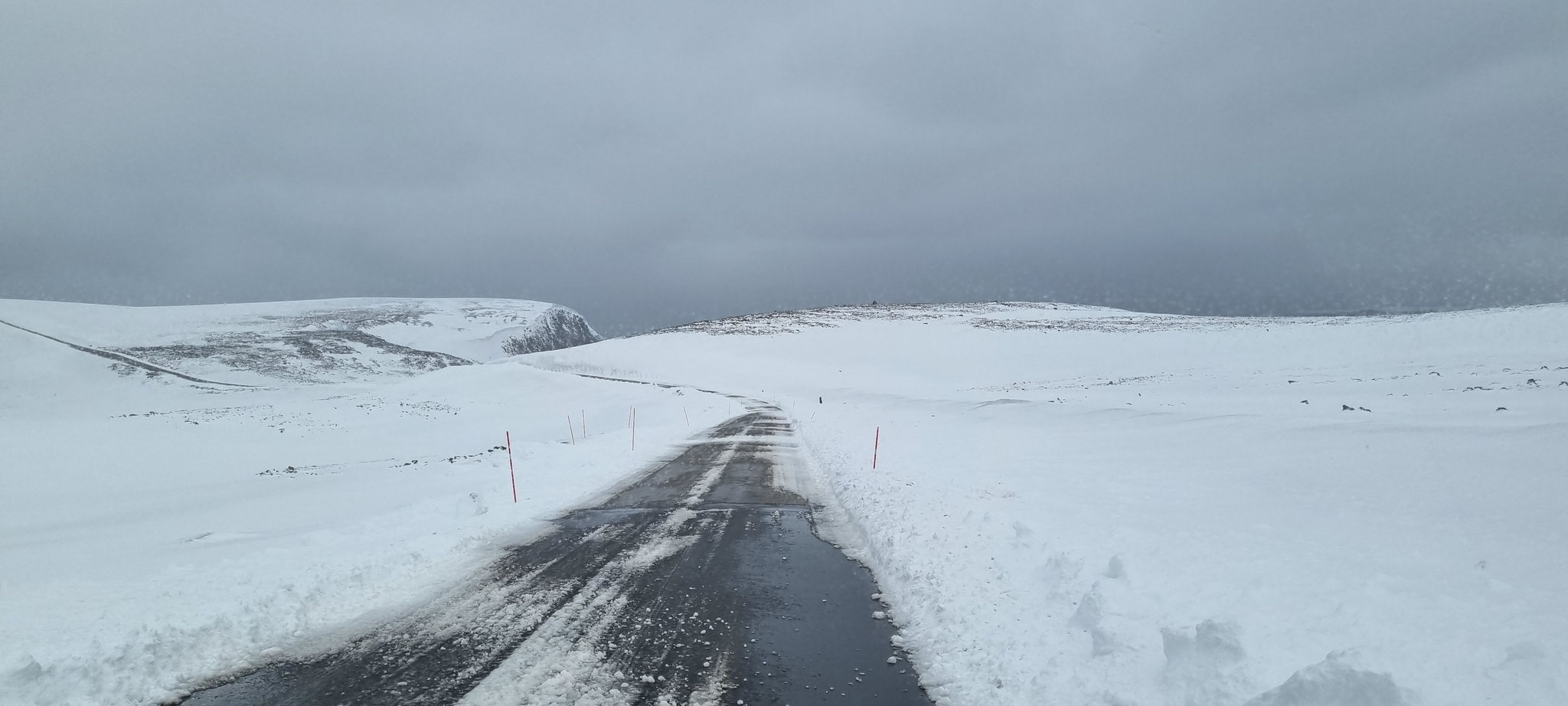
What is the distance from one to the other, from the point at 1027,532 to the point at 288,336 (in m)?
125

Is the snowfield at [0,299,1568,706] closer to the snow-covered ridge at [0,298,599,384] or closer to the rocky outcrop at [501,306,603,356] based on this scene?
the snow-covered ridge at [0,298,599,384]

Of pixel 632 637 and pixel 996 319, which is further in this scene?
pixel 996 319

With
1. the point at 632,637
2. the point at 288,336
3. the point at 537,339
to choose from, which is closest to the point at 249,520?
the point at 632,637

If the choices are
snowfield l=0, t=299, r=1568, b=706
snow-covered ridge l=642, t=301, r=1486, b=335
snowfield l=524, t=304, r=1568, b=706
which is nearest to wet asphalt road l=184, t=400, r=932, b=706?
snowfield l=0, t=299, r=1568, b=706

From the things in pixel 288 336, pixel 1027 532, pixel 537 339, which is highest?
pixel 288 336

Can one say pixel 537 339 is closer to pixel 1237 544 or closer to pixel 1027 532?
pixel 1027 532

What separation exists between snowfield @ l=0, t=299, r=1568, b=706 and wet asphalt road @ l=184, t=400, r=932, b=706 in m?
0.49

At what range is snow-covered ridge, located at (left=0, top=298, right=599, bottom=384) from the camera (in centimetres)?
8044

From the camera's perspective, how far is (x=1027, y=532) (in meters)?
8.65

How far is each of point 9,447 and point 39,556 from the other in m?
18.5

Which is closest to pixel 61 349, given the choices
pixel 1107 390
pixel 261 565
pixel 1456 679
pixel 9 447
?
pixel 9 447

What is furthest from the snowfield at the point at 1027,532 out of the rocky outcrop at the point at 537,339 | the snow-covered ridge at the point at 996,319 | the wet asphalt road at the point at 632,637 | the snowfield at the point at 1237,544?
the rocky outcrop at the point at 537,339

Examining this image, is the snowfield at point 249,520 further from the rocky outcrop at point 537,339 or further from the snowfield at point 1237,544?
the rocky outcrop at point 537,339

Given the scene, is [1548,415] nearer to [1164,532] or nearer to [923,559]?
[1164,532]
